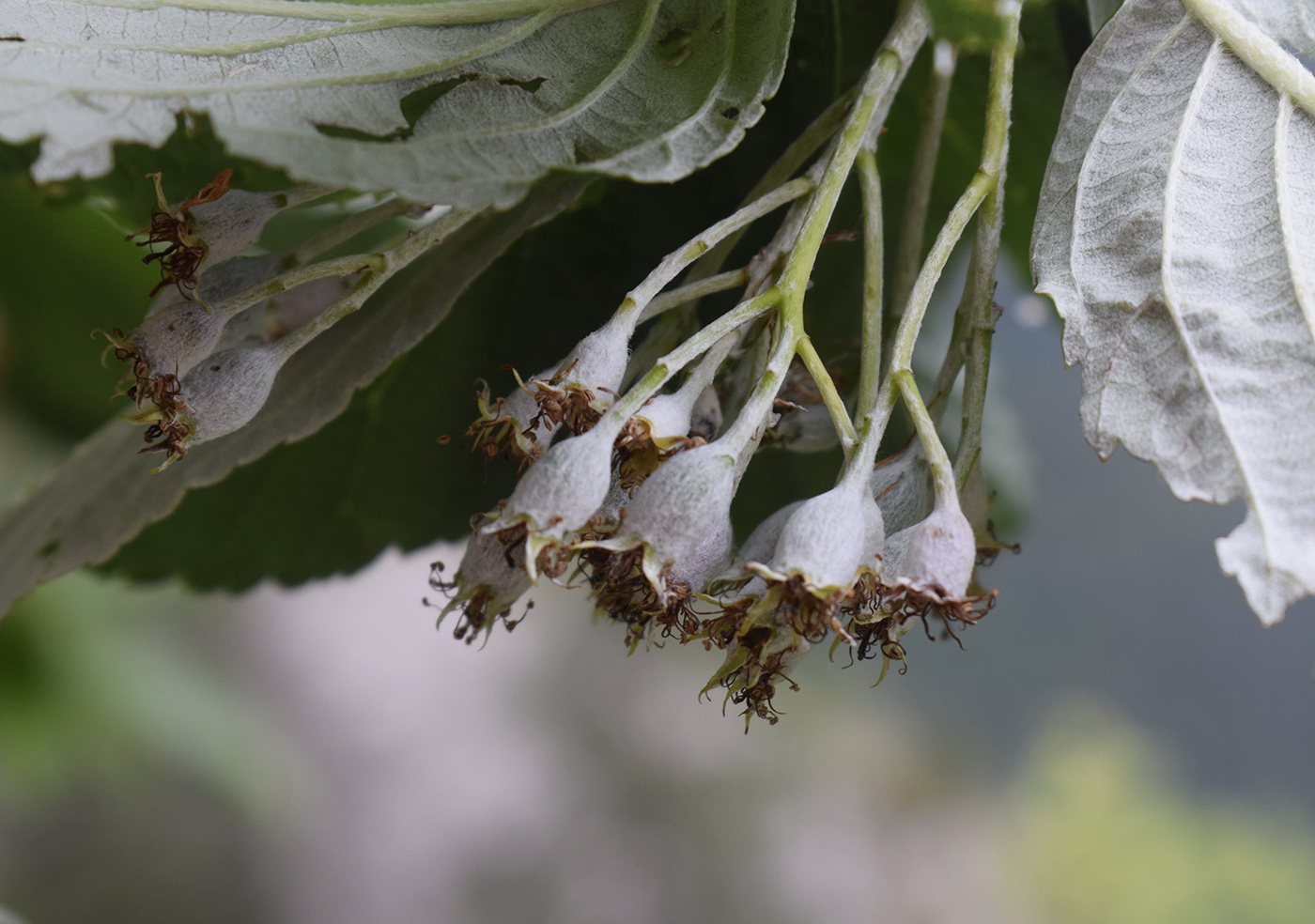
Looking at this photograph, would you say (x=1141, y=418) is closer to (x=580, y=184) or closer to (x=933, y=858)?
(x=580, y=184)

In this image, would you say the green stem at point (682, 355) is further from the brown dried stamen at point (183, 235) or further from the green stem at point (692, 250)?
the brown dried stamen at point (183, 235)

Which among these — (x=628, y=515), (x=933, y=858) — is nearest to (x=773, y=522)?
(x=628, y=515)

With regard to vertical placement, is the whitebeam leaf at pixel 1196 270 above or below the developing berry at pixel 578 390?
below

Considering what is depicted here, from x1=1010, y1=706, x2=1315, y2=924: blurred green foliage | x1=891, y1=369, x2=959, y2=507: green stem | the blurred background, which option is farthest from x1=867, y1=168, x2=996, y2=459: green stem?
x1=1010, y1=706, x2=1315, y2=924: blurred green foliage

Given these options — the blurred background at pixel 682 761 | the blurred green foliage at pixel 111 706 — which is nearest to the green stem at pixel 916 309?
the blurred green foliage at pixel 111 706

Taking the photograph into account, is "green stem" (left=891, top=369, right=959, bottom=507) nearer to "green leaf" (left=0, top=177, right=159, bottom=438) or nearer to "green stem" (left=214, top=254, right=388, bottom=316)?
"green stem" (left=214, top=254, right=388, bottom=316)

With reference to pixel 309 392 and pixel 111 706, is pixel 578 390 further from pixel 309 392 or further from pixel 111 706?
pixel 111 706
